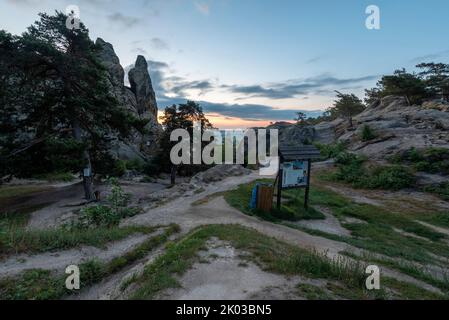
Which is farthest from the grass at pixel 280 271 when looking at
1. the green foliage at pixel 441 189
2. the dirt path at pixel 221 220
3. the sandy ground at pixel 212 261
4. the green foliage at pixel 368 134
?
the green foliage at pixel 368 134

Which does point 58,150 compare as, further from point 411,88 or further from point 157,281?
point 411,88

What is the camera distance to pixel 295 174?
15586 millimetres

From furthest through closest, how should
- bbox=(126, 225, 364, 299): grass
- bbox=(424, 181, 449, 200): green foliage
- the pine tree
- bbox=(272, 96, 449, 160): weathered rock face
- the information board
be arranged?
1. bbox=(272, 96, 449, 160): weathered rock face
2. bbox=(424, 181, 449, 200): green foliage
3. the pine tree
4. the information board
5. bbox=(126, 225, 364, 299): grass

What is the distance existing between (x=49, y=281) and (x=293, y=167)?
1272cm

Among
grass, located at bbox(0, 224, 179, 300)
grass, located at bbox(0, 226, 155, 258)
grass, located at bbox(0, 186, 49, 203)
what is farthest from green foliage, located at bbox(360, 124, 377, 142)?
grass, located at bbox(0, 186, 49, 203)

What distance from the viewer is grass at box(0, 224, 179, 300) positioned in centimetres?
541

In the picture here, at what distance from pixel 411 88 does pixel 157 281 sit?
58.1 metres

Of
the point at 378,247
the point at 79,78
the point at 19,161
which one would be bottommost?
the point at 378,247

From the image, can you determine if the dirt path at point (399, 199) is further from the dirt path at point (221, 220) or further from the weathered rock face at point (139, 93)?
the weathered rock face at point (139, 93)

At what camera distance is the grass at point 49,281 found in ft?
17.7

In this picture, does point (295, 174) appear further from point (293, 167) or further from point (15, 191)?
point (15, 191)

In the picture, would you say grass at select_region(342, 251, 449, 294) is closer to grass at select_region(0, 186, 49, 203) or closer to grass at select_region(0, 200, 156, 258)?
grass at select_region(0, 200, 156, 258)

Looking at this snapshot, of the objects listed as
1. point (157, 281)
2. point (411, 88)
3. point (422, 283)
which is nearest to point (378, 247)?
point (422, 283)
